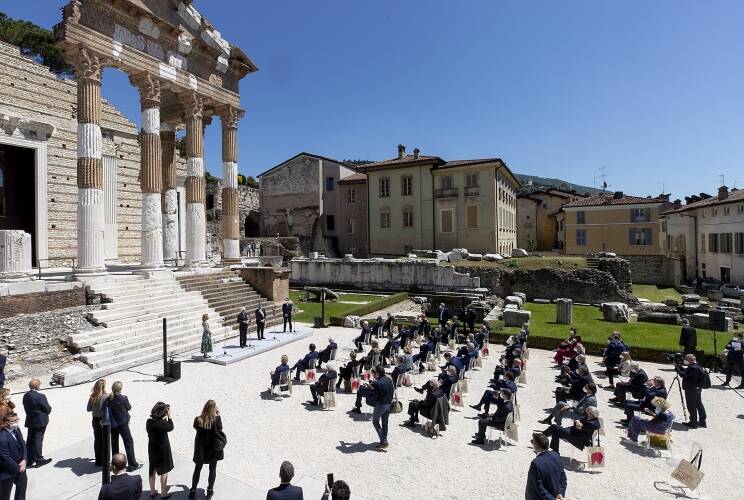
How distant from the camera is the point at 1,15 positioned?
39219 mm

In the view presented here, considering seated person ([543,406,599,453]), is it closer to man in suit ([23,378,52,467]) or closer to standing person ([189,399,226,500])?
standing person ([189,399,226,500])

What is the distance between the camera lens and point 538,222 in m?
53.6

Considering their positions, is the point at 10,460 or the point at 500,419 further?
the point at 500,419

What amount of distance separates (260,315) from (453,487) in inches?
435

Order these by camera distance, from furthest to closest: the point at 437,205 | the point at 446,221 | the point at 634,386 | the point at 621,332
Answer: the point at 437,205 → the point at 446,221 → the point at 621,332 → the point at 634,386

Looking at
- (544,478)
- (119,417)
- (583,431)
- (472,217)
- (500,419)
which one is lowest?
(500,419)

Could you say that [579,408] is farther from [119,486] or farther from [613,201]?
[613,201]

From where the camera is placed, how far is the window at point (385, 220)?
40.1m

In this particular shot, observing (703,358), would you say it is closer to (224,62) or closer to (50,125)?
(224,62)

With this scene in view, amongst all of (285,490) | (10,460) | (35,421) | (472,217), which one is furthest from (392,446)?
(472,217)

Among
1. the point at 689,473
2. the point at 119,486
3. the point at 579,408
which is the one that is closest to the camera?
the point at 119,486

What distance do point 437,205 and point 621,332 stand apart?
71.4 feet

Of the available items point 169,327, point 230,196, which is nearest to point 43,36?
point 230,196

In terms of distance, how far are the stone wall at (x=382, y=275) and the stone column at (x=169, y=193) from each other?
11.4 meters
